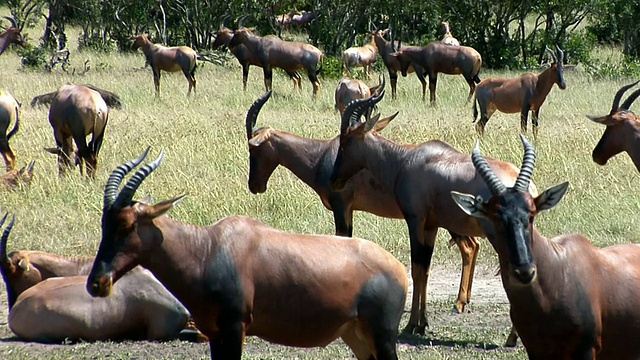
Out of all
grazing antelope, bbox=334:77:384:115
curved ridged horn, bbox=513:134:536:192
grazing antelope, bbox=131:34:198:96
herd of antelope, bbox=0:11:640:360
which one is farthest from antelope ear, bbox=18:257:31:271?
grazing antelope, bbox=131:34:198:96

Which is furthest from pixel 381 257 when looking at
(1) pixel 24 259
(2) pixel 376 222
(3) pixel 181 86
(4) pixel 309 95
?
(3) pixel 181 86

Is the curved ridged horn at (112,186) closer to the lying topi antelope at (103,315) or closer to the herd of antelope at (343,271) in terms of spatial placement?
the herd of antelope at (343,271)

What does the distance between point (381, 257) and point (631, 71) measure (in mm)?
23470

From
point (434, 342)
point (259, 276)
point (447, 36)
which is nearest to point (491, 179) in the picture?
point (259, 276)

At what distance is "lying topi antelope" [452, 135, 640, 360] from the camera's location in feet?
18.5

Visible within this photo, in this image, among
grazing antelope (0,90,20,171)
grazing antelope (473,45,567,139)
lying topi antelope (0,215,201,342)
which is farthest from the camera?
grazing antelope (473,45,567,139)

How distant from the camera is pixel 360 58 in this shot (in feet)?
97.5

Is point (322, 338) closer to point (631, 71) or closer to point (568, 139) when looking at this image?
point (568, 139)

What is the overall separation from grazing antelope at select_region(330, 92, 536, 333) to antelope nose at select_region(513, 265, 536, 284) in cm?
263

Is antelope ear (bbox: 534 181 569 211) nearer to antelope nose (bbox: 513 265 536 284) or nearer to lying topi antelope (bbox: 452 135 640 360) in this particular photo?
lying topi antelope (bbox: 452 135 640 360)

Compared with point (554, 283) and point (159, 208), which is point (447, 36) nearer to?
point (554, 283)

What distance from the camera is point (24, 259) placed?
909cm

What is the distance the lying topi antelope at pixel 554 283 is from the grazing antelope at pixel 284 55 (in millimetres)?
20375

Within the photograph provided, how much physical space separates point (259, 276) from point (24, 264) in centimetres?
348
